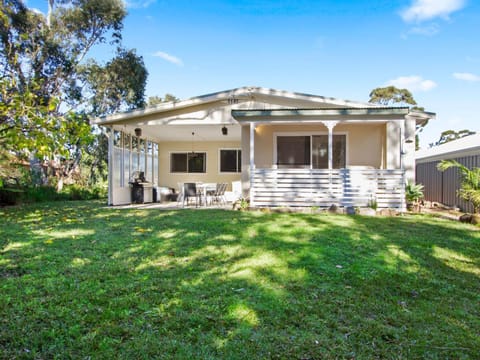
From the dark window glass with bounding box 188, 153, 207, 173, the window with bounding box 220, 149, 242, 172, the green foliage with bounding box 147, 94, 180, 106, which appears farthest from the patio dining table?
the green foliage with bounding box 147, 94, 180, 106

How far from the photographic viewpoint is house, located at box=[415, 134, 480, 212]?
9.54 meters

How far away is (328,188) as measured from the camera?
29.8ft

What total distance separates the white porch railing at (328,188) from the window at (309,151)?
164 centimetres

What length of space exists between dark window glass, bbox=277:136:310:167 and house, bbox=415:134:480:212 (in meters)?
4.74

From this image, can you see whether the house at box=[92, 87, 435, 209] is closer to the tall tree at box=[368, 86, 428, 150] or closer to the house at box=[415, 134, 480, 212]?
the house at box=[415, 134, 480, 212]

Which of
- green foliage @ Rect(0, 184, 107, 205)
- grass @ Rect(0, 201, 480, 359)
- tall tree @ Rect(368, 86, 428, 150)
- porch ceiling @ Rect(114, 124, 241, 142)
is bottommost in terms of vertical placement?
grass @ Rect(0, 201, 480, 359)

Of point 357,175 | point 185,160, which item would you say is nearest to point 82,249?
point 357,175

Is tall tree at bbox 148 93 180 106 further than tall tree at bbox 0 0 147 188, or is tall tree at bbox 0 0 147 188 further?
tall tree at bbox 148 93 180 106

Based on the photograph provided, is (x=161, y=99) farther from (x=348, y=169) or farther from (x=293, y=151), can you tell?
(x=348, y=169)

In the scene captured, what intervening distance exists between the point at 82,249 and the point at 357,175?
23.7 feet

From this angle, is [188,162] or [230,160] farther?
[188,162]

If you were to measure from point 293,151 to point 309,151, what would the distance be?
54 cm

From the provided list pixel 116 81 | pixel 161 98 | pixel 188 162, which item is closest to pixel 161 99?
pixel 161 98

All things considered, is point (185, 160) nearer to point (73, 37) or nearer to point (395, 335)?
point (73, 37)
